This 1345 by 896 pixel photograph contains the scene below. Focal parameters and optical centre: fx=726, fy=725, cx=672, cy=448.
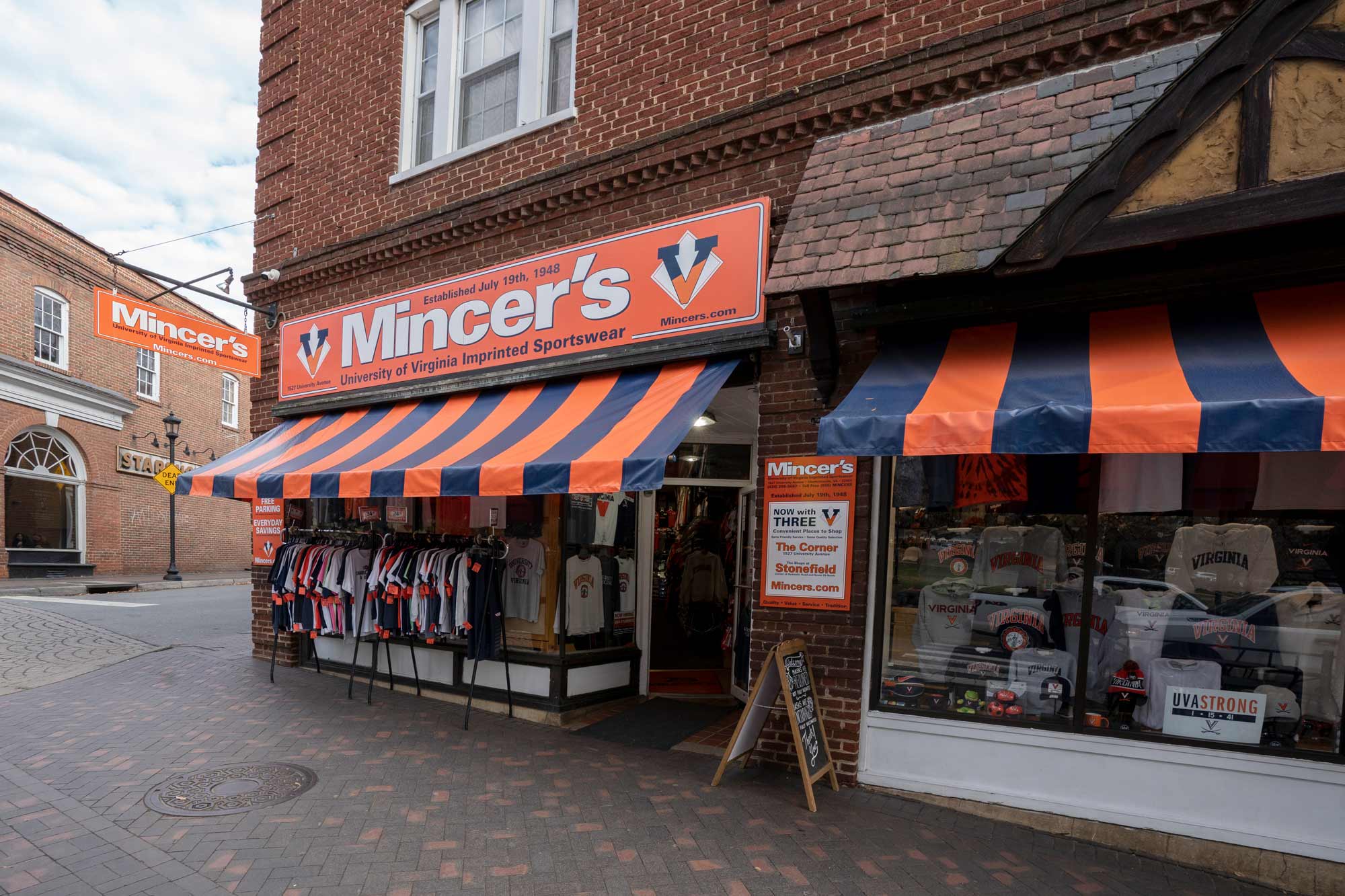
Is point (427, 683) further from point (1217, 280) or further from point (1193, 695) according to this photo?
point (1217, 280)

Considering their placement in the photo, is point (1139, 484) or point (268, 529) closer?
point (1139, 484)

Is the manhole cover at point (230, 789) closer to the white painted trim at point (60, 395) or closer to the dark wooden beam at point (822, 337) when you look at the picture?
the dark wooden beam at point (822, 337)

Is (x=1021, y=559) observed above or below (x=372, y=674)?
above

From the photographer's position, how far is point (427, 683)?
25.1 ft

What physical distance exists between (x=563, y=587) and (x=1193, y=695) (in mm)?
4905

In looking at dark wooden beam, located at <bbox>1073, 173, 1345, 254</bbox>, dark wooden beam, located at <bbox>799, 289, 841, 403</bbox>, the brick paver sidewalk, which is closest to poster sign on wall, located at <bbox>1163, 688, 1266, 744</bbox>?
the brick paver sidewalk

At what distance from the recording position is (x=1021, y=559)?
5.09m

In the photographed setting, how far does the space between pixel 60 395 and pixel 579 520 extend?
1916 centimetres

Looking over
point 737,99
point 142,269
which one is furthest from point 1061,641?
point 142,269

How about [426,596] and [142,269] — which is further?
[142,269]

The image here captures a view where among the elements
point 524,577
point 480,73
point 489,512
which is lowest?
point 524,577

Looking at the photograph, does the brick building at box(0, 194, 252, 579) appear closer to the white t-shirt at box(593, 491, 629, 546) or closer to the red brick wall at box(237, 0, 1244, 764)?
the red brick wall at box(237, 0, 1244, 764)

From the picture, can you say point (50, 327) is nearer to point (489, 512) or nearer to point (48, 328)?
point (48, 328)

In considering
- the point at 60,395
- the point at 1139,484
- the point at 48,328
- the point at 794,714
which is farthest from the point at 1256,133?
the point at 48,328
